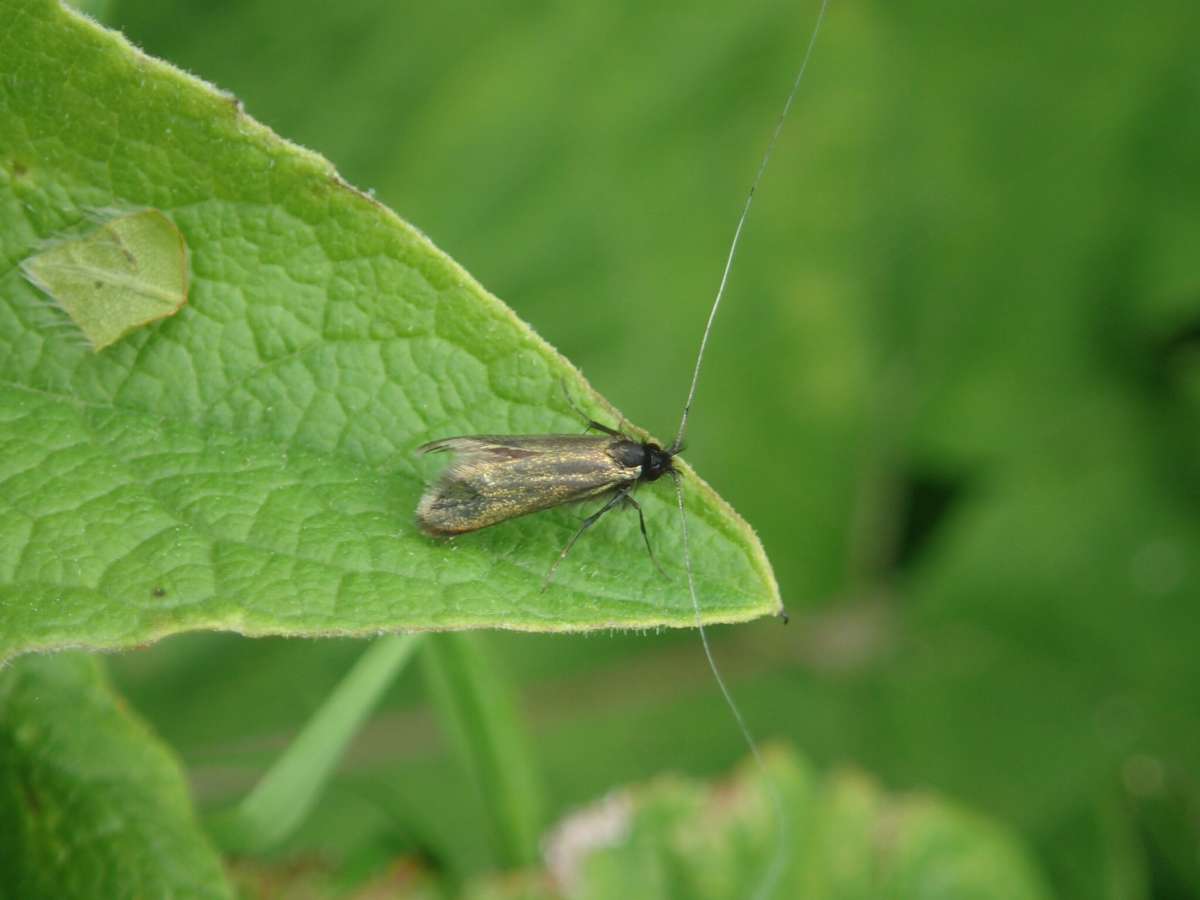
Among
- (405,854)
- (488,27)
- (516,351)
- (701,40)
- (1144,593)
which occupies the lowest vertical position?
(405,854)

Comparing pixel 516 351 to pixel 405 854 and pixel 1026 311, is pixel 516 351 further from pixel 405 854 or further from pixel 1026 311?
pixel 1026 311

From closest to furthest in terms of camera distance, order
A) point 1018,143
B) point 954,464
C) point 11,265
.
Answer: point 11,265 → point 1018,143 → point 954,464

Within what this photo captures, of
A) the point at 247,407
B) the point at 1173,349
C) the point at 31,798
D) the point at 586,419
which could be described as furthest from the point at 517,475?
the point at 1173,349

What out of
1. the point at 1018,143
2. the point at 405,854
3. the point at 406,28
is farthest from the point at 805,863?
the point at 406,28

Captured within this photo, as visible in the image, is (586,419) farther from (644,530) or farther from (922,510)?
(922,510)

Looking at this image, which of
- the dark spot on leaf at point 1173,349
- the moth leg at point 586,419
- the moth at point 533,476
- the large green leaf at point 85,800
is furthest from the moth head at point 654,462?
the dark spot on leaf at point 1173,349
